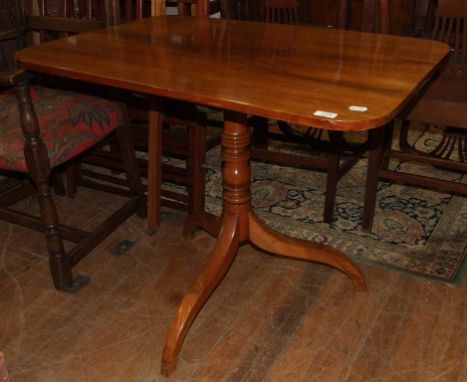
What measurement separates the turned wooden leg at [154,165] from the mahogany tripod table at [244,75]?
0.05 feet

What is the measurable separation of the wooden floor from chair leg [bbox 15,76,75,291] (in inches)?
3.3

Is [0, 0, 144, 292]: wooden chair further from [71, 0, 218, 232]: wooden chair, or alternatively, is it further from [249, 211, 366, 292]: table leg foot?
[249, 211, 366, 292]: table leg foot

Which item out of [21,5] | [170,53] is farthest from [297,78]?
[21,5]

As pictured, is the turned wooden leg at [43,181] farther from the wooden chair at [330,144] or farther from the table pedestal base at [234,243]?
the wooden chair at [330,144]

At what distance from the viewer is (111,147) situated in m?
2.69

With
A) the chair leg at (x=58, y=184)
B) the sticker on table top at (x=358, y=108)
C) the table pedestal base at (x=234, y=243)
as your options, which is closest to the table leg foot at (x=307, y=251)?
the table pedestal base at (x=234, y=243)

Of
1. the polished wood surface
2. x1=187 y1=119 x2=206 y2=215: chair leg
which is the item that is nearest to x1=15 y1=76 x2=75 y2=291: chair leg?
the polished wood surface

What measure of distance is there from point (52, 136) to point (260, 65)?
74cm

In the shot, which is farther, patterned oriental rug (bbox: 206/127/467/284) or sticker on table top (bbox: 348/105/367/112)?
patterned oriental rug (bbox: 206/127/467/284)

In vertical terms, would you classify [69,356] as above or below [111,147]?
below

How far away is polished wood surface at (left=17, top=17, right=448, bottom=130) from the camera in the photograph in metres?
1.21

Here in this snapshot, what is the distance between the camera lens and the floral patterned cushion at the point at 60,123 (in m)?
1.79

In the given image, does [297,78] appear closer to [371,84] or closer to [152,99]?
[371,84]

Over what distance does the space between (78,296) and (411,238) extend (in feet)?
3.99
